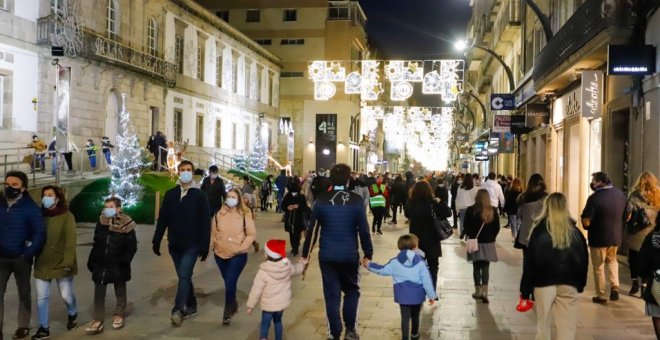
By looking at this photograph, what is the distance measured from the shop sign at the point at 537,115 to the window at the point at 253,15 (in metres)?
39.6

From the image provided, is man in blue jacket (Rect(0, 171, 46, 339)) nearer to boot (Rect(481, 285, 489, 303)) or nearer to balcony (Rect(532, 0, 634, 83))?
boot (Rect(481, 285, 489, 303))

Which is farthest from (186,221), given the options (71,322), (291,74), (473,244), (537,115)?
(291,74)

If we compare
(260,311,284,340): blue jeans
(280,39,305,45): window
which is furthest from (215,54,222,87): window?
(260,311,284,340): blue jeans

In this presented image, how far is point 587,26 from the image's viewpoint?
1384cm

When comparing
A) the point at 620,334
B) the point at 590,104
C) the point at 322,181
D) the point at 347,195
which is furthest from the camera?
the point at 322,181

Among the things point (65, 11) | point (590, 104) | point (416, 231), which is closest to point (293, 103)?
point (65, 11)

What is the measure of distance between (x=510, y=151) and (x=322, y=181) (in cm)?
1388

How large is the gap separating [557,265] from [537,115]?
18.9 metres

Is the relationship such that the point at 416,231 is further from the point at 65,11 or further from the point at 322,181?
the point at 65,11

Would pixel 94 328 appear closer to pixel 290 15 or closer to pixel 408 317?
pixel 408 317

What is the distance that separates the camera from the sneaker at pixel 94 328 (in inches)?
298

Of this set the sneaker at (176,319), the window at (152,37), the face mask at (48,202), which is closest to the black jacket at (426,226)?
the sneaker at (176,319)

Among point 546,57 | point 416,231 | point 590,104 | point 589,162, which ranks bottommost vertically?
point 416,231

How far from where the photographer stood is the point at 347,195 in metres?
6.93
